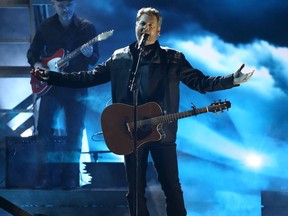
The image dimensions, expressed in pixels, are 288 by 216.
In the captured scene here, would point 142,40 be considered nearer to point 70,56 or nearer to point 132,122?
point 132,122

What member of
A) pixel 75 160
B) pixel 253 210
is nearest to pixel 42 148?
pixel 75 160

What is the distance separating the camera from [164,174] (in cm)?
449

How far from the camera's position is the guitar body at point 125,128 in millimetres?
4548

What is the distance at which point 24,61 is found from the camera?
306 inches

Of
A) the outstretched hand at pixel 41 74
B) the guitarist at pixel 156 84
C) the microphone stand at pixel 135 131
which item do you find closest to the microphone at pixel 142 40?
the microphone stand at pixel 135 131

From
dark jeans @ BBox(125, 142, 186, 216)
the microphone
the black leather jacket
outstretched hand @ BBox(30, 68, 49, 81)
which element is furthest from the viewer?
outstretched hand @ BBox(30, 68, 49, 81)

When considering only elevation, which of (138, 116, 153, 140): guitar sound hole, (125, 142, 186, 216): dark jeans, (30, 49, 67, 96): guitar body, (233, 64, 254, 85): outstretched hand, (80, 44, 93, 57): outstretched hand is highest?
(80, 44, 93, 57): outstretched hand

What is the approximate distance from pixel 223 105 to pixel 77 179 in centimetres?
241

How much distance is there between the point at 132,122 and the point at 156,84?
0.37 m

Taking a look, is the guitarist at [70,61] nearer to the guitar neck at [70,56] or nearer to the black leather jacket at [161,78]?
the guitar neck at [70,56]

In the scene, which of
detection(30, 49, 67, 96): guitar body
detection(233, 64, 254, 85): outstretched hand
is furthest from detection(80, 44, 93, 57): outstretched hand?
detection(233, 64, 254, 85): outstretched hand

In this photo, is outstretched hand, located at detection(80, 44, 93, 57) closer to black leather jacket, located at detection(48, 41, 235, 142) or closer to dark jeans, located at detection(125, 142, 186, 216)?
black leather jacket, located at detection(48, 41, 235, 142)

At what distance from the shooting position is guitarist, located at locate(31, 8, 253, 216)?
448 cm

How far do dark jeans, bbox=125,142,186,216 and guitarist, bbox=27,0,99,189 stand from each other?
2.06 metres
